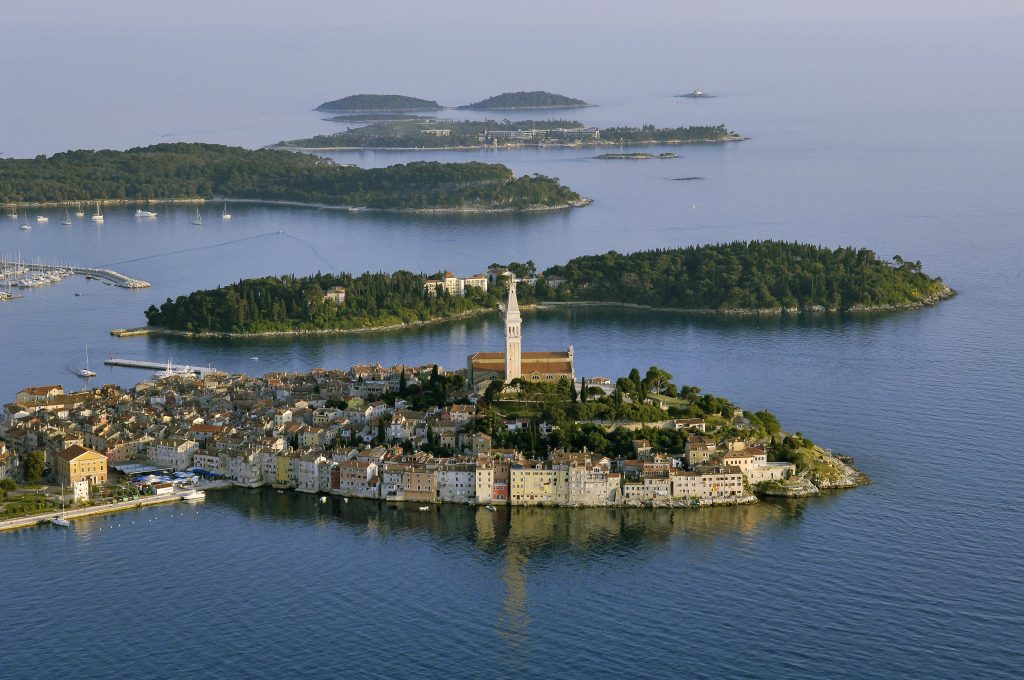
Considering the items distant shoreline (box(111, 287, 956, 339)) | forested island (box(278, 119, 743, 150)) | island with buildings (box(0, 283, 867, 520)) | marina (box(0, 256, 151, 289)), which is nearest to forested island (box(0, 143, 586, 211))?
marina (box(0, 256, 151, 289))

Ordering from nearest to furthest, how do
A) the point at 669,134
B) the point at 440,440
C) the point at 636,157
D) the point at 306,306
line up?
the point at 440,440, the point at 306,306, the point at 636,157, the point at 669,134

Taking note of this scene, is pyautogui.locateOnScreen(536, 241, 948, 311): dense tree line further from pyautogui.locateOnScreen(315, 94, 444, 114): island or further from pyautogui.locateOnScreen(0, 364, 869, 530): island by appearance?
pyautogui.locateOnScreen(315, 94, 444, 114): island

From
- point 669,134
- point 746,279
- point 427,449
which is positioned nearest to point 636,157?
point 669,134

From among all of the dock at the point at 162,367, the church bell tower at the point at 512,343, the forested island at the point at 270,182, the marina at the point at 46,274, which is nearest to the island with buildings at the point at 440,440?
the church bell tower at the point at 512,343

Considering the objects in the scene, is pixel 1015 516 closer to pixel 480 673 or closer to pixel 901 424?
pixel 901 424

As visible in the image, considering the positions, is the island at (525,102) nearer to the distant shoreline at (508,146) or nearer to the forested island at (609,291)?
the distant shoreline at (508,146)

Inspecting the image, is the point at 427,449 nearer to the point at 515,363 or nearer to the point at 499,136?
the point at 515,363
